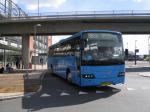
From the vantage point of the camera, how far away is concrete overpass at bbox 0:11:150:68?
4808 cm

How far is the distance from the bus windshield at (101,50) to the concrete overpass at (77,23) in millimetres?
30826

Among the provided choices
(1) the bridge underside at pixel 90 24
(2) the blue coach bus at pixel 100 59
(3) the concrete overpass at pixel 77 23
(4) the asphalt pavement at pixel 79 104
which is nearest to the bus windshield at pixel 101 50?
(2) the blue coach bus at pixel 100 59

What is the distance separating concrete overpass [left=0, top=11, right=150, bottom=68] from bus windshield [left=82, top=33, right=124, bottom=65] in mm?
30826

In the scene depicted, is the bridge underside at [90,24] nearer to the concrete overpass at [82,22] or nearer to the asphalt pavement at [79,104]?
the concrete overpass at [82,22]

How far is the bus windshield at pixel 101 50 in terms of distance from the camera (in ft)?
55.8

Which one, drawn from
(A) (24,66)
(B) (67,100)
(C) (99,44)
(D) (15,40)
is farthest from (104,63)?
(D) (15,40)

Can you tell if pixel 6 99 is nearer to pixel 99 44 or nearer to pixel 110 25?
pixel 99 44

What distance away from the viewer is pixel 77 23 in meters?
49.8

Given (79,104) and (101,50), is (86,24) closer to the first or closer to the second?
(101,50)

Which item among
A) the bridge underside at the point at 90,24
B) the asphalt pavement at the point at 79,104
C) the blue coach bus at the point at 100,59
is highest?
the bridge underside at the point at 90,24

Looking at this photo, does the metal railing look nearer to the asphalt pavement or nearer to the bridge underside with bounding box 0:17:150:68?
the bridge underside with bounding box 0:17:150:68

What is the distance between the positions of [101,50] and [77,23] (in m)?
33.0

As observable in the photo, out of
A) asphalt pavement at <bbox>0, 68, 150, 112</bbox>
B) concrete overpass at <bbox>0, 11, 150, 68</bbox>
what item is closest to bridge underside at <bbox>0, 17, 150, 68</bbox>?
concrete overpass at <bbox>0, 11, 150, 68</bbox>

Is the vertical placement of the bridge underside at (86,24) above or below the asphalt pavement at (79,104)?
above
